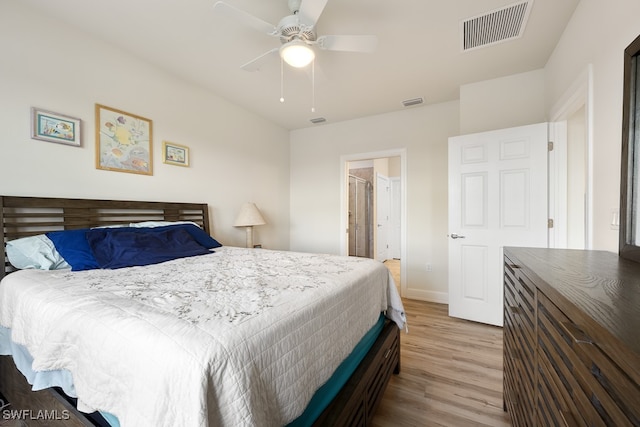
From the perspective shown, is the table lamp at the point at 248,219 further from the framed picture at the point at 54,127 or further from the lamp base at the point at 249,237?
the framed picture at the point at 54,127

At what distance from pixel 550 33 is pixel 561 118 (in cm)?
70

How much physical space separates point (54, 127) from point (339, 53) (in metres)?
2.37

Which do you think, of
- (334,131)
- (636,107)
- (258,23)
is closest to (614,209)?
(636,107)

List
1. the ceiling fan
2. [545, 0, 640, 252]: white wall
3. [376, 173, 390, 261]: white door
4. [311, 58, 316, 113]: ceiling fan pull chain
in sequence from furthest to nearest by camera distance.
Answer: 1. [376, 173, 390, 261]: white door
2. [311, 58, 316, 113]: ceiling fan pull chain
3. the ceiling fan
4. [545, 0, 640, 252]: white wall

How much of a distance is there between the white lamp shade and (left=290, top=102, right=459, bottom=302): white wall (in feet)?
4.05

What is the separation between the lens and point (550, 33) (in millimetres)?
2129

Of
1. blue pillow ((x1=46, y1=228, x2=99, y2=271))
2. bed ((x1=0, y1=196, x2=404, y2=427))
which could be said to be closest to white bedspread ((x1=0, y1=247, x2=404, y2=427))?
bed ((x1=0, y1=196, x2=404, y2=427))

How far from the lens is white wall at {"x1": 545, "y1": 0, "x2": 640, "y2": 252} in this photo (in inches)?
50.8

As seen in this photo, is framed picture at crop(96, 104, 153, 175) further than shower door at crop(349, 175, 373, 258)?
No

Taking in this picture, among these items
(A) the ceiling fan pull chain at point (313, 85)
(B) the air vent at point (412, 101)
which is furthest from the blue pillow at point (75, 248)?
(B) the air vent at point (412, 101)

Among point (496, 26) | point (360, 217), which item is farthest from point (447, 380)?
point (360, 217)

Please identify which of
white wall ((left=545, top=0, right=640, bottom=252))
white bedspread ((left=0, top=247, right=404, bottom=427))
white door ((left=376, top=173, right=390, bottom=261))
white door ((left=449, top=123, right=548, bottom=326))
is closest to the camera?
white bedspread ((left=0, top=247, right=404, bottom=427))

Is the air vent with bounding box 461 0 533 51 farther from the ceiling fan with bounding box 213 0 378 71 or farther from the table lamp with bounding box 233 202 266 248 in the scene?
the table lamp with bounding box 233 202 266 248

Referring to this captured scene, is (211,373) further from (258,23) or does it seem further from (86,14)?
(86,14)
